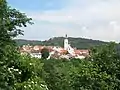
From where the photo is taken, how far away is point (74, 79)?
2077 centimetres

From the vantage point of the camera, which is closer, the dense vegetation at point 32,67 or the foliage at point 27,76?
the dense vegetation at point 32,67

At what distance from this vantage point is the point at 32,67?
1599 centimetres

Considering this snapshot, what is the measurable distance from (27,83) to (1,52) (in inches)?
163

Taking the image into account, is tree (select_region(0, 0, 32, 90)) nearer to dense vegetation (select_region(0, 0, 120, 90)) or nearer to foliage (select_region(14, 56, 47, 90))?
dense vegetation (select_region(0, 0, 120, 90))

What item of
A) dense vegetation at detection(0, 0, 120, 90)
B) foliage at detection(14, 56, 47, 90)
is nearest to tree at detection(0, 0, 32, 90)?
dense vegetation at detection(0, 0, 120, 90)

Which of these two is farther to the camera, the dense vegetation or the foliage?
the foliage

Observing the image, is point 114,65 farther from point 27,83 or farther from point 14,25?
point 14,25

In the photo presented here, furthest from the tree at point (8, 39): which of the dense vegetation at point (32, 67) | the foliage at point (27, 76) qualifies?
the foliage at point (27, 76)

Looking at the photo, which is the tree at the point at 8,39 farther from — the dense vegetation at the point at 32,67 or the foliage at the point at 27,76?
the foliage at the point at 27,76

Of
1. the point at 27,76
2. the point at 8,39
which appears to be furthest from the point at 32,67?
the point at 8,39

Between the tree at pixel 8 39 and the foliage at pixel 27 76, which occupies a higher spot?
the tree at pixel 8 39

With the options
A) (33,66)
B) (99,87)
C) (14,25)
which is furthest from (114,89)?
(14,25)

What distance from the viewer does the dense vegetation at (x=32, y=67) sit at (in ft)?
38.3

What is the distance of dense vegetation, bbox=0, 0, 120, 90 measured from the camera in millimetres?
11664
